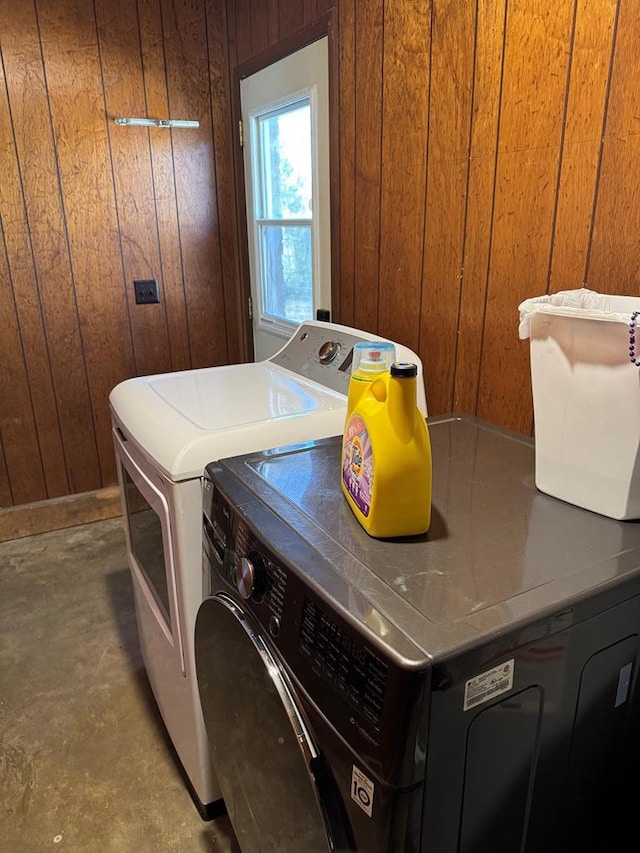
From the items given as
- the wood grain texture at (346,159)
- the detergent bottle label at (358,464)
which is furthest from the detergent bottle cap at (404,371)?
the wood grain texture at (346,159)

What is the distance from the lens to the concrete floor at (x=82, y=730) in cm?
148

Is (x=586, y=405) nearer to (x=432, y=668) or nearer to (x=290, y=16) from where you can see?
(x=432, y=668)

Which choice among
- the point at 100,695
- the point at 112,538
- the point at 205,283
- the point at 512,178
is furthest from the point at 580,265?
the point at 112,538

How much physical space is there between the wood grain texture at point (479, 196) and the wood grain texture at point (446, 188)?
0.07 feet

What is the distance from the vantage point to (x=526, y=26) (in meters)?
1.27

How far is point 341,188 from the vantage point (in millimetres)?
1984

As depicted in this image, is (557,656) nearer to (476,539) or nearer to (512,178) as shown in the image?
(476,539)

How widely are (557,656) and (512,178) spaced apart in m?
1.05

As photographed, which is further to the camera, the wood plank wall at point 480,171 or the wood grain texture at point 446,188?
the wood grain texture at point 446,188

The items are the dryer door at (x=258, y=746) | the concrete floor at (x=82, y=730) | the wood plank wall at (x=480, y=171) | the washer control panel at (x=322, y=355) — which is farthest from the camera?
the washer control panel at (x=322, y=355)

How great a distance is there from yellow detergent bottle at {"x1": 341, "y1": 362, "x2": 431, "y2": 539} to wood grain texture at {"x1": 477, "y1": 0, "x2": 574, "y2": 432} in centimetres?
64

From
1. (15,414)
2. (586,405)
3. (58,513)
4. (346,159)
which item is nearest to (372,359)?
(586,405)

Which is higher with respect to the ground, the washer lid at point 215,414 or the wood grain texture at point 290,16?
the wood grain texture at point 290,16

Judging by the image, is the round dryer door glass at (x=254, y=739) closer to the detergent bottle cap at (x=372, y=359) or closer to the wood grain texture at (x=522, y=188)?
the detergent bottle cap at (x=372, y=359)
